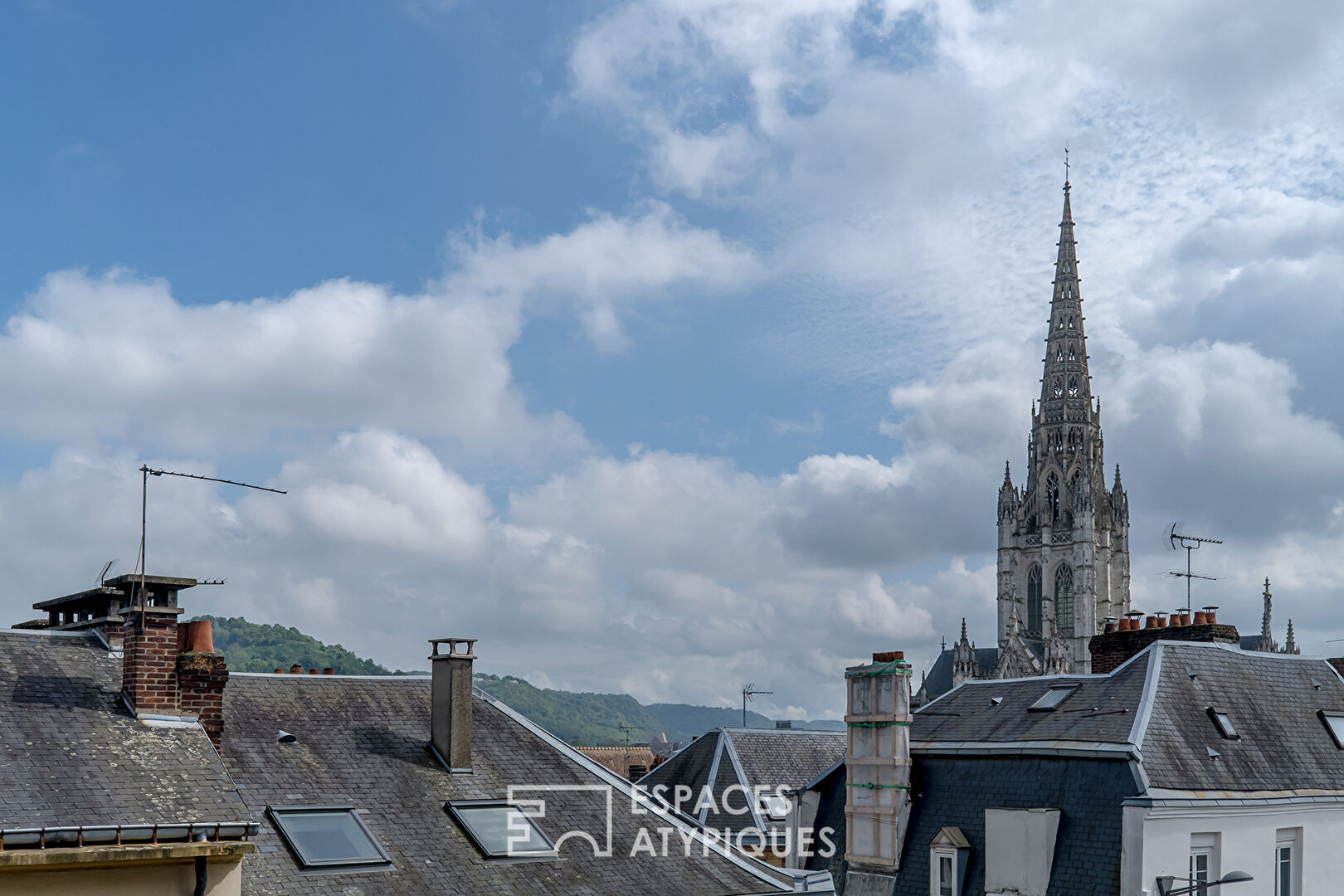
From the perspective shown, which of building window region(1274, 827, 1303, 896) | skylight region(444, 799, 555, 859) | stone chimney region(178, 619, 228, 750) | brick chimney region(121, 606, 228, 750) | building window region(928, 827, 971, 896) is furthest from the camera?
building window region(928, 827, 971, 896)

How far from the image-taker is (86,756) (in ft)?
53.1

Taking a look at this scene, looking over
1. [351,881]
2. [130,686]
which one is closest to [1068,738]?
[351,881]

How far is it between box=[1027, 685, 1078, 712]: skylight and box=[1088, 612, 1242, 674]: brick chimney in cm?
151

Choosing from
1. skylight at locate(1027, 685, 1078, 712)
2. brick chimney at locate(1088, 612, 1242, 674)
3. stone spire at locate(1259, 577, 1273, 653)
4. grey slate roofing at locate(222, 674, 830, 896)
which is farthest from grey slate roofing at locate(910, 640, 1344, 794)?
stone spire at locate(1259, 577, 1273, 653)

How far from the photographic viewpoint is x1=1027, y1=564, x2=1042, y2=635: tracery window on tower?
426 feet

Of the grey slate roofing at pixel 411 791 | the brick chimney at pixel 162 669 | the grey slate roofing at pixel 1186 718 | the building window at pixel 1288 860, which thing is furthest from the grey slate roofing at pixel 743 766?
the brick chimney at pixel 162 669

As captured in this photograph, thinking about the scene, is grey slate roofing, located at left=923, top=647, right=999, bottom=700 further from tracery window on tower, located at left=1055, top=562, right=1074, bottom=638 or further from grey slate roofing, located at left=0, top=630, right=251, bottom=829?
grey slate roofing, located at left=0, top=630, right=251, bottom=829

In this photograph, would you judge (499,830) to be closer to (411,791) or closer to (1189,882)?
(411,791)

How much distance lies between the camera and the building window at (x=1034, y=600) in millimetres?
129875

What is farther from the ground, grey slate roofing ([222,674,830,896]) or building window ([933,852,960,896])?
grey slate roofing ([222,674,830,896])

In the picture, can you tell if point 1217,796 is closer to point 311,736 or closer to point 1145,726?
point 1145,726

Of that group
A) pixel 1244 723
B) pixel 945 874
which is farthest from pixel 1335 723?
pixel 945 874

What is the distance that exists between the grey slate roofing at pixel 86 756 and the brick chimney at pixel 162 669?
33 centimetres

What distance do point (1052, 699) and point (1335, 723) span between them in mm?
6387
